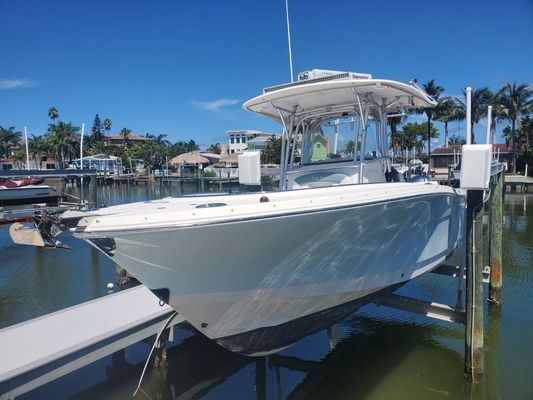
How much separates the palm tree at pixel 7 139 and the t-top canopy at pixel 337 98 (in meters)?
89.0

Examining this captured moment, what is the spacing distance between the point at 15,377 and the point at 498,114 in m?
49.5

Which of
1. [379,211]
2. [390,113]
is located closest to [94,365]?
[379,211]

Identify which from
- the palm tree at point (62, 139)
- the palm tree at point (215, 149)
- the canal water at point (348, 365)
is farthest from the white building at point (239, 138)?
the canal water at point (348, 365)

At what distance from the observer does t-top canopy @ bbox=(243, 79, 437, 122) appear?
5.41 meters

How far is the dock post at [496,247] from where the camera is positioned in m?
8.66

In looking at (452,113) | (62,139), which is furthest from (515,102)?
(62,139)

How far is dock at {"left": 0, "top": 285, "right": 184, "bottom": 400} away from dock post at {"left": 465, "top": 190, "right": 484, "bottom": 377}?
4.29 meters

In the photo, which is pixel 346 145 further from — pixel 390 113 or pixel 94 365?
pixel 94 365

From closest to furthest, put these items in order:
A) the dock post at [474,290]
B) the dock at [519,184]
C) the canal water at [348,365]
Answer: the canal water at [348,365]
the dock post at [474,290]
the dock at [519,184]

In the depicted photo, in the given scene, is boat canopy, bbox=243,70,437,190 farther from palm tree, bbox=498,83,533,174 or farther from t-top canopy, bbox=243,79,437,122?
palm tree, bbox=498,83,533,174

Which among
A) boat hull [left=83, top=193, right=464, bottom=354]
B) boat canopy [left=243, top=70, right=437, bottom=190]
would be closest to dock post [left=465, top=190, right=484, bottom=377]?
boat hull [left=83, top=193, right=464, bottom=354]

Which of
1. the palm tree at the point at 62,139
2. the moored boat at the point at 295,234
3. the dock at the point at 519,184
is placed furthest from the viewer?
the palm tree at the point at 62,139

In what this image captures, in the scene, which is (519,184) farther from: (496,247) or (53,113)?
(53,113)

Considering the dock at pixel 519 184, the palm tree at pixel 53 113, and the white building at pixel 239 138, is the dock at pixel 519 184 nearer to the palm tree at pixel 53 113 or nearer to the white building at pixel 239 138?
the white building at pixel 239 138
